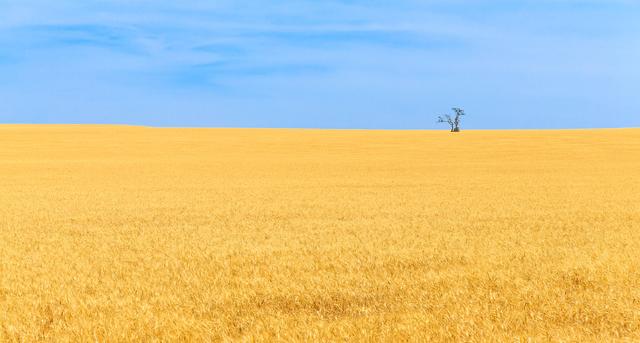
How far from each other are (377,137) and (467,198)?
59508 mm

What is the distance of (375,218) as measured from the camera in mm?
17969

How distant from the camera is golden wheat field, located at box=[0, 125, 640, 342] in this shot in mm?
7156

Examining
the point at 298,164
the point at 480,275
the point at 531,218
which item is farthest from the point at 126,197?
the point at 298,164

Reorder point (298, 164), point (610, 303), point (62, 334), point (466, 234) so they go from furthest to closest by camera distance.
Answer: point (298, 164), point (466, 234), point (610, 303), point (62, 334)

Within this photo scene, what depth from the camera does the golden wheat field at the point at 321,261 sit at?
7156 millimetres

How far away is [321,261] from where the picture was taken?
10938 millimetres

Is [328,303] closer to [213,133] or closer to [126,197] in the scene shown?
[126,197]

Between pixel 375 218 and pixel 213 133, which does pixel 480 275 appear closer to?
pixel 375 218

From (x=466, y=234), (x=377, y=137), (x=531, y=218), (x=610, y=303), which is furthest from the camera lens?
(x=377, y=137)

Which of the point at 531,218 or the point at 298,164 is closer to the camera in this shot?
the point at 531,218

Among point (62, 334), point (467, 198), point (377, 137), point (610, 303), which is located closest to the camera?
point (62, 334)

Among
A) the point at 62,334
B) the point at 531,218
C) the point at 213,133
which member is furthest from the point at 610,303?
the point at 213,133

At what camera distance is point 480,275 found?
9562 mm

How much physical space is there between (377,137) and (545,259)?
72355 millimetres
